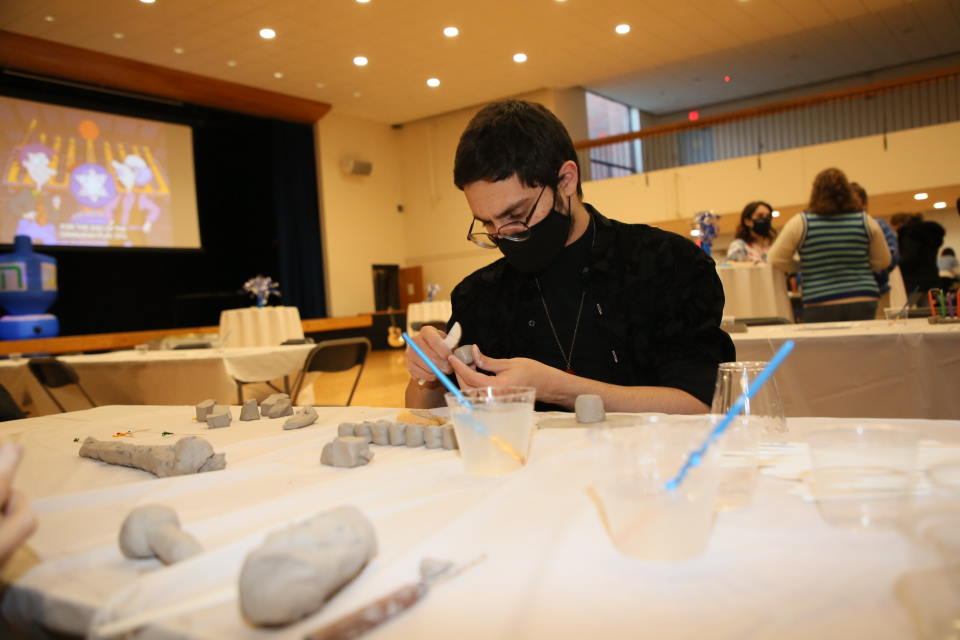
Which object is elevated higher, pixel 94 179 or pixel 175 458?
pixel 94 179

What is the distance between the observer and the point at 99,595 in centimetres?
60

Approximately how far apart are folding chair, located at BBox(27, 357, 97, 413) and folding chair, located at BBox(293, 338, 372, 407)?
4.44 feet

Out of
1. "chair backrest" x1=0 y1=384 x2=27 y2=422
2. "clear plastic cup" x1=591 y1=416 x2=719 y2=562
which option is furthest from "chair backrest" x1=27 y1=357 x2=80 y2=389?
"clear plastic cup" x1=591 y1=416 x2=719 y2=562

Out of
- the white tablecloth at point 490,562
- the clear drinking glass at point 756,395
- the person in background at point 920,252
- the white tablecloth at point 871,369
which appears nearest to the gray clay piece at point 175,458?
the white tablecloth at point 490,562

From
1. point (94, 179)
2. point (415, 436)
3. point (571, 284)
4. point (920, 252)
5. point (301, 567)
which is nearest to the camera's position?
point (301, 567)

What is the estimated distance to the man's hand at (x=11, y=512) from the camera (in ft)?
2.04

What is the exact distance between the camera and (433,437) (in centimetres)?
109

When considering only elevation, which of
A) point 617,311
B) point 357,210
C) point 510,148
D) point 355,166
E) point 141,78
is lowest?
point 617,311

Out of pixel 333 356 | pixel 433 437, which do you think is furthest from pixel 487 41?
pixel 433 437

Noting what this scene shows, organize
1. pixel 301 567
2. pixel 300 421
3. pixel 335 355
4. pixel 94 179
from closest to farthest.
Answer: pixel 301 567 → pixel 300 421 → pixel 335 355 → pixel 94 179

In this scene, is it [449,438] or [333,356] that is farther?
[333,356]

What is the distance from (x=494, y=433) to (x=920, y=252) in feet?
23.6

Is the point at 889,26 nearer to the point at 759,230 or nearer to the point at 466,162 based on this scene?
the point at 759,230

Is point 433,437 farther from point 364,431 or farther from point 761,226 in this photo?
point 761,226
